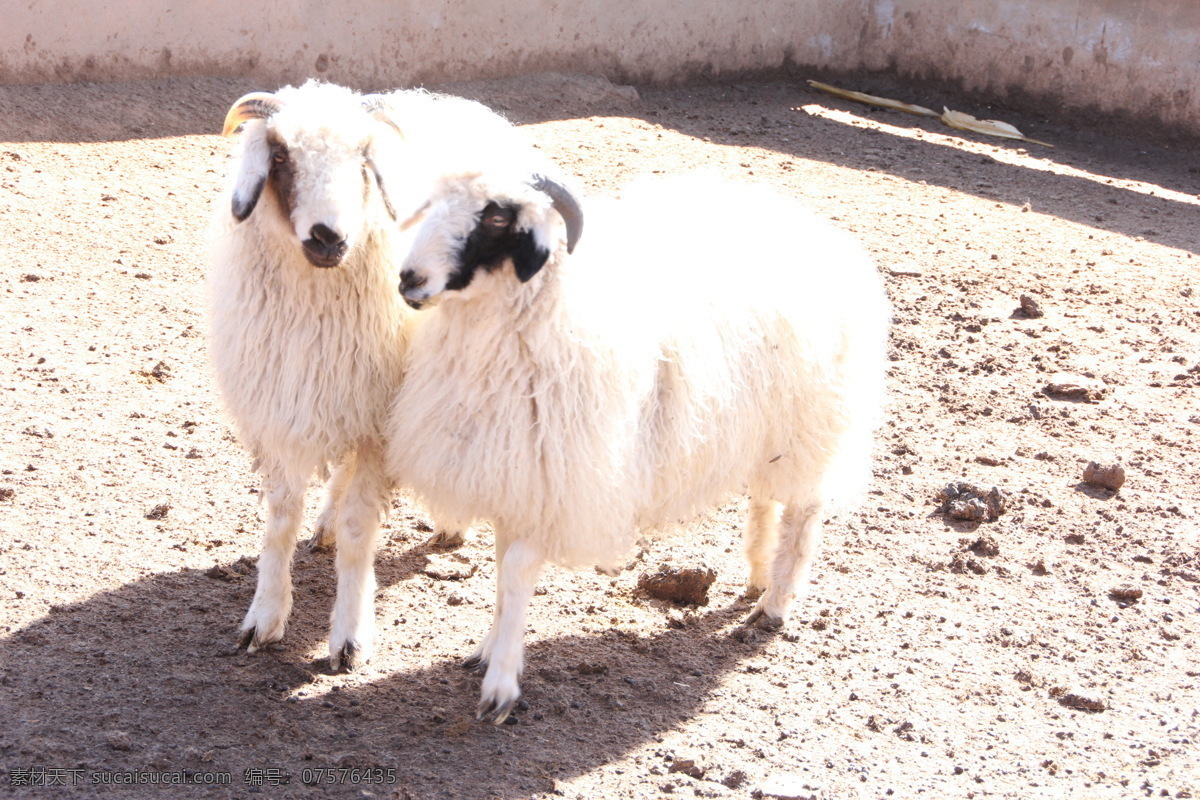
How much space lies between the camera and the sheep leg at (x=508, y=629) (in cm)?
402

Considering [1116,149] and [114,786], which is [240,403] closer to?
[114,786]

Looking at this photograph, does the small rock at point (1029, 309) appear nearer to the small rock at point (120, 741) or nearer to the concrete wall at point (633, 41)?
the concrete wall at point (633, 41)

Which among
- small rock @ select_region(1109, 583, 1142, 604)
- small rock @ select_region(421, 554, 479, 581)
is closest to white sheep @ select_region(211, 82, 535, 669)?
small rock @ select_region(421, 554, 479, 581)

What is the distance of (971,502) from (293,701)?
3.11 meters

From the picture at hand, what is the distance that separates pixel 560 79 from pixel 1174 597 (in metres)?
7.43

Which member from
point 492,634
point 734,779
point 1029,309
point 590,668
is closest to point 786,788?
point 734,779

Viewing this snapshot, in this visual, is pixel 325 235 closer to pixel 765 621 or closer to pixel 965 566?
pixel 765 621

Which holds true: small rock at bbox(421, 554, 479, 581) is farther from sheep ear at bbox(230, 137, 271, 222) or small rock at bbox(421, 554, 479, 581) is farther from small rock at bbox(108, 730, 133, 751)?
sheep ear at bbox(230, 137, 271, 222)

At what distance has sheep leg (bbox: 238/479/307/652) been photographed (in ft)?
14.1

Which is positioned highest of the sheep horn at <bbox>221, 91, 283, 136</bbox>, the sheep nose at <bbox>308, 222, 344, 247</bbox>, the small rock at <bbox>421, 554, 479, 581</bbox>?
the sheep horn at <bbox>221, 91, 283, 136</bbox>

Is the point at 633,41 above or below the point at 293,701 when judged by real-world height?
above

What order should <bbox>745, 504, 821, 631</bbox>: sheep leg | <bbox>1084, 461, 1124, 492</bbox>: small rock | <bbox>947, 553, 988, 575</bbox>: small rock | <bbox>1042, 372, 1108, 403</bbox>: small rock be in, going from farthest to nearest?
<bbox>1042, 372, 1108, 403</bbox>: small rock < <bbox>1084, 461, 1124, 492</bbox>: small rock < <bbox>947, 553, 988, 575</bbox>: small rock < <bbox>745, 504, 821, 631</bbox>: sheep leg

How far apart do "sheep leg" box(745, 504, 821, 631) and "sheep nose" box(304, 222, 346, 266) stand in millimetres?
2029

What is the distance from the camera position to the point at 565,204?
375 cm
